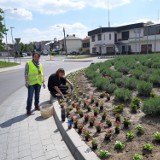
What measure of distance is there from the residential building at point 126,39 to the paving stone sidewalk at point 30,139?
38.1m

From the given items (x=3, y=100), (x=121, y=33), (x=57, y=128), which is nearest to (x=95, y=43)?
(x=121, y=33)

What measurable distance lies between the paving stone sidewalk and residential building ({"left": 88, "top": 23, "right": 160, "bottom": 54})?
125 feet

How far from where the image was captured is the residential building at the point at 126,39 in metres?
48.2

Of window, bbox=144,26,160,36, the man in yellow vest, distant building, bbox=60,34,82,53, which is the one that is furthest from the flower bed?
distant building, bbox=60,34,82,53

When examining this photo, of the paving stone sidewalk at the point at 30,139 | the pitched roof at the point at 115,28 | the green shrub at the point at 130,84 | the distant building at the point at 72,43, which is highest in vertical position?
the pitched roof at the point at 115,28

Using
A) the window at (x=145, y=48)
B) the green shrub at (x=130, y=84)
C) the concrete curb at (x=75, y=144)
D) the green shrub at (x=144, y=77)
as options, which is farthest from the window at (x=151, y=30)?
the concrete curb at (x=75, y=144)

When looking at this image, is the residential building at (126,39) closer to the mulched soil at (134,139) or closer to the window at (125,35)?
the window at (125,35)

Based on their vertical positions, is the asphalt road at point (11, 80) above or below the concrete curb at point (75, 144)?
below

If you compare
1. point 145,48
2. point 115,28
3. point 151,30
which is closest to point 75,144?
point 145,48

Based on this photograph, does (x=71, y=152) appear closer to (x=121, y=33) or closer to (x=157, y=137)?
(x=157, y=137)

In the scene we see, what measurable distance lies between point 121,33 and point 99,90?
51.6 metres

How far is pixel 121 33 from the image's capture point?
57.3 metres

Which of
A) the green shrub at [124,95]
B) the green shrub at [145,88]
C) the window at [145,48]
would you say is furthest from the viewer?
the window at [145,48]

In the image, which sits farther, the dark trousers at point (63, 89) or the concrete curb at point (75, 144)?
the dark trousers at point (63, 89)
